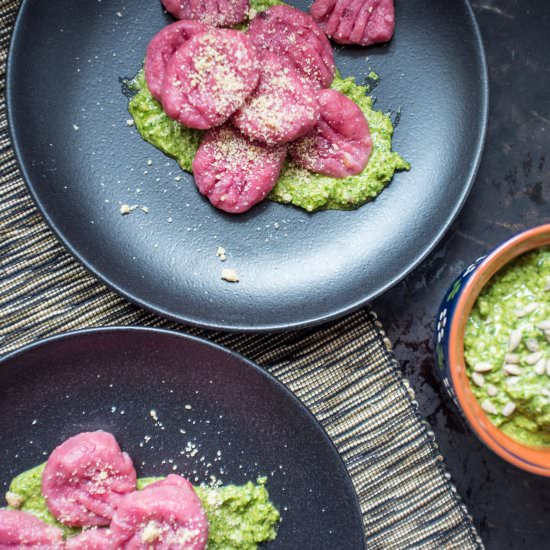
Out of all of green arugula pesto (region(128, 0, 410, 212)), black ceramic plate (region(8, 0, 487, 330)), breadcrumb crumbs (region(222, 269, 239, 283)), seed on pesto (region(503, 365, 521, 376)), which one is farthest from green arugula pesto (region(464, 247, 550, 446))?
breadcrumb crumbs (region(222, 269, 239, 283))

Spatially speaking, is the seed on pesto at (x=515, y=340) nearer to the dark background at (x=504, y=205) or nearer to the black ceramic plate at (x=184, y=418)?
the dark background at (x=504, y=205)

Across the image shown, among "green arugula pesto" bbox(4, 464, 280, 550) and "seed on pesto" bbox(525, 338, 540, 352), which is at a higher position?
"seed on pesto" bbox(525, 338, 540, 352)

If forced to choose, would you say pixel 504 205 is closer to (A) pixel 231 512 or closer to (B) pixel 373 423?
(B) pixel 373 423

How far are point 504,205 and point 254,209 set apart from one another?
2.30 feet

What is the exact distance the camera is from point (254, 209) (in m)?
2.01

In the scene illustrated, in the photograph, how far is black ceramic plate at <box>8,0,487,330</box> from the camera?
197cm

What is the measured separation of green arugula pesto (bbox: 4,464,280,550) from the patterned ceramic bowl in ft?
1.81

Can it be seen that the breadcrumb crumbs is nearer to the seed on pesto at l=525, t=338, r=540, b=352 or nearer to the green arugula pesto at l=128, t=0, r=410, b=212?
the green arugula pesto at l=128, t=0, r=410, b=212

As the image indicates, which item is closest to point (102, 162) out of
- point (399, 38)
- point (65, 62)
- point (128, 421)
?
point (65, 62)

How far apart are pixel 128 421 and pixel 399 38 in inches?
48.3

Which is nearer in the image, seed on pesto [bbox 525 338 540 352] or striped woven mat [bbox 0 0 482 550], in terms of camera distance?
seed on pesto [bbox 525 338 540 352]

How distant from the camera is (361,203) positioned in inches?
79.7

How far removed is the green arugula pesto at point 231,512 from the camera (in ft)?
6.14

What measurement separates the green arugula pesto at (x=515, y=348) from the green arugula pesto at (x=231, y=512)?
60cm
